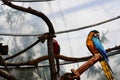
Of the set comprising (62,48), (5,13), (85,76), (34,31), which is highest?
(5,13)

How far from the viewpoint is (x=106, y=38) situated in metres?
3.50

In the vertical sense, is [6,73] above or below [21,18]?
below

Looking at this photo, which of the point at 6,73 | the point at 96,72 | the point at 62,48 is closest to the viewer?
the point at 6,73

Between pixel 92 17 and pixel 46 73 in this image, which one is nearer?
pixel 46 73

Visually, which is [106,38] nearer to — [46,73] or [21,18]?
[46,73]

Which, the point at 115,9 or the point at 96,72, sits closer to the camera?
the point at 96,72

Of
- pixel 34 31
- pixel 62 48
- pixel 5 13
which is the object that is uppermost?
pixel 5 13

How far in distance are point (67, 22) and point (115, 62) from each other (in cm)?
81

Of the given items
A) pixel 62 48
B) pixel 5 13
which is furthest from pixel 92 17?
pixel 5 13

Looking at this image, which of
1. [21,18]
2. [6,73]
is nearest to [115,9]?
[21,18]

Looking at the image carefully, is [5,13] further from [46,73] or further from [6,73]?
[6,73]

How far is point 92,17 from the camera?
3727 mm

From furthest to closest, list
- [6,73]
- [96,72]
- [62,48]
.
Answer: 1. [62,48]
2. [96,72]
3. [6,73]

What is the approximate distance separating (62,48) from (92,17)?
549 millimetres
